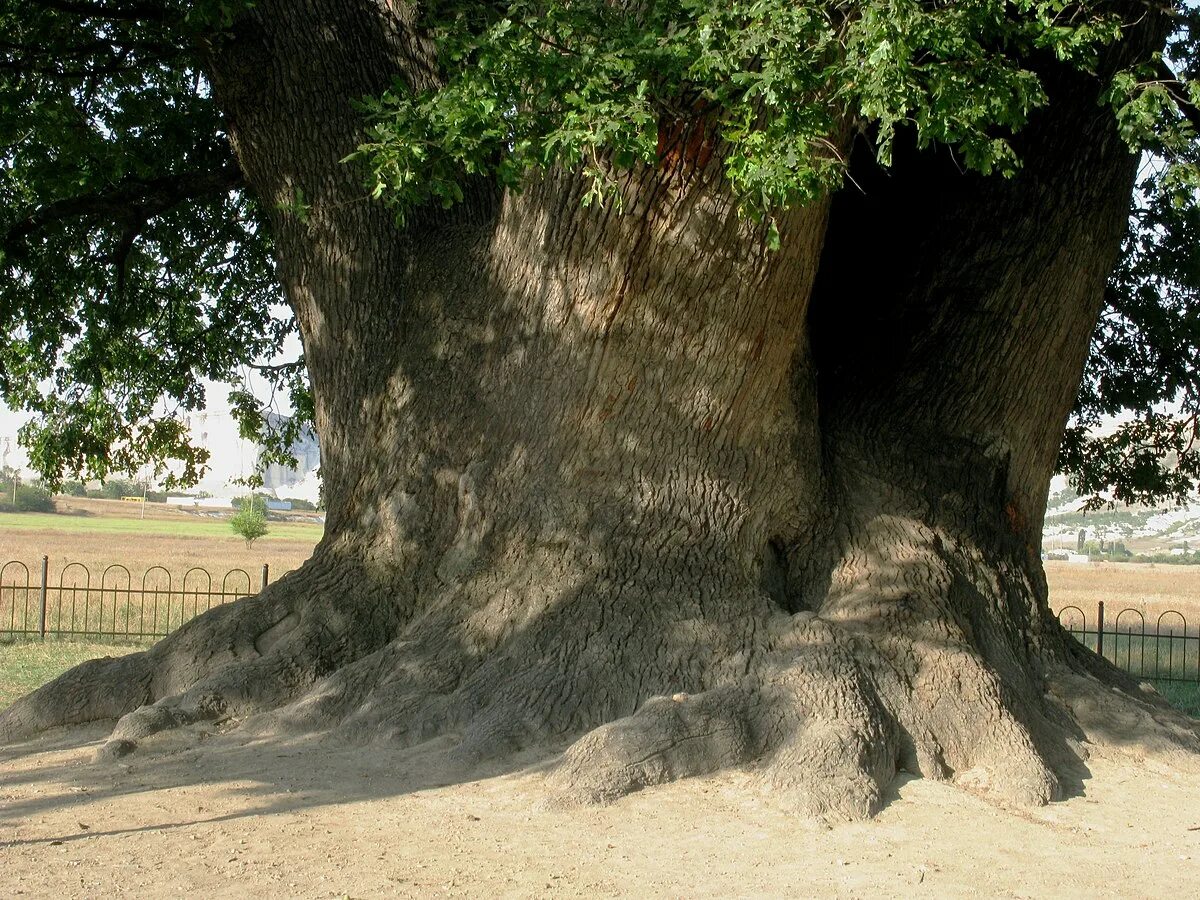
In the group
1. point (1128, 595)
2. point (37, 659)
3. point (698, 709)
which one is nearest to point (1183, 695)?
point (698, 709)

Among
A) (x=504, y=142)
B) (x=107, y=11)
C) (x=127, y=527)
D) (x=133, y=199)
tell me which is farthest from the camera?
(x=127, y=527)

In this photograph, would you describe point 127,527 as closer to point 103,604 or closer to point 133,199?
point 103,604

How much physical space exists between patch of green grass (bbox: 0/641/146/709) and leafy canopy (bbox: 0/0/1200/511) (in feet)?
7.14

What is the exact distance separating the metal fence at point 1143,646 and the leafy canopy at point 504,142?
3.42 metres

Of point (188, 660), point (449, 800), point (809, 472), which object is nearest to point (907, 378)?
point (809, 472)

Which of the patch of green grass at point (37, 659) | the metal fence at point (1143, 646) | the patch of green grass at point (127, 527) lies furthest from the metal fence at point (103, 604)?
the patch of green grass at point (127, 527)

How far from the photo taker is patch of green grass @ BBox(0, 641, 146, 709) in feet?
37.6

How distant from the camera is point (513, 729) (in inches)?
248

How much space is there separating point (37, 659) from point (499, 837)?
10.3m

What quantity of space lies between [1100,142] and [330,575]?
5.72m

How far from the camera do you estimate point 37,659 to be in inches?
539

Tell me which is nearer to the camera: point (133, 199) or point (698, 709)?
point (698, 709)

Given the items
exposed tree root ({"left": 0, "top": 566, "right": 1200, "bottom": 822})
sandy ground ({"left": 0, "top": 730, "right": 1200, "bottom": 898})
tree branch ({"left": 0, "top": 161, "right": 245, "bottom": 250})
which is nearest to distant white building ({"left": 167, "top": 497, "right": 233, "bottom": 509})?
tree branch ({"left": 0, "top": 161, "right": 245, "bottom": 250})

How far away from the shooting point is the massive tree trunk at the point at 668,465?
6.43 m
